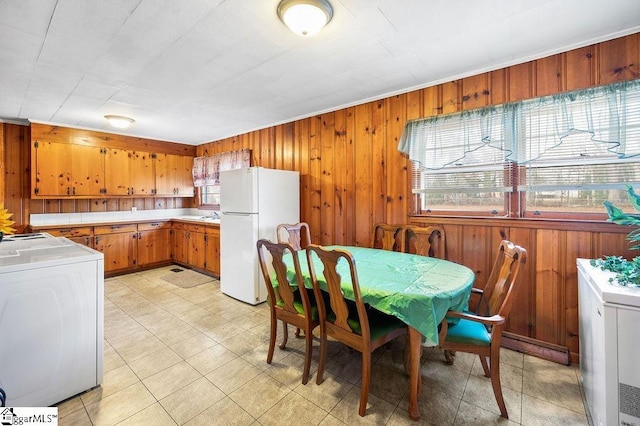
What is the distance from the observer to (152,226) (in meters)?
5.00

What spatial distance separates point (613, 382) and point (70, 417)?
9.62 feet

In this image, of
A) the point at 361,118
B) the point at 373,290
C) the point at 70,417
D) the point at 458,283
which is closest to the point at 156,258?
the point at 70,417

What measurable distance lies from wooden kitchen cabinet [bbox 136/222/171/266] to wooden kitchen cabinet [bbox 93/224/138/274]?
3.7 inches

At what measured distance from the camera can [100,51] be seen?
2.17 m

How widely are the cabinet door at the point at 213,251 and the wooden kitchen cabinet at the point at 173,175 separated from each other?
1640 millimetres

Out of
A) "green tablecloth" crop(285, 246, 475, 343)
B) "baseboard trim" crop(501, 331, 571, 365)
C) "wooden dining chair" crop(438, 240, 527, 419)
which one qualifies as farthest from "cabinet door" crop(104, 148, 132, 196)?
"baseboard trim" crop(501, 331, 571, 365)

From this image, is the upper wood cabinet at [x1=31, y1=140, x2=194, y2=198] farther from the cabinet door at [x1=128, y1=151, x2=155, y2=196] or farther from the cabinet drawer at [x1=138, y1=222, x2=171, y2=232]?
the cabinet drawer at [x1=138, y1=222, x2=171, y2=232]

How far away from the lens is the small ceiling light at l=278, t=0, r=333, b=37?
162 cm

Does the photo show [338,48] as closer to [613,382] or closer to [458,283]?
[458,283]

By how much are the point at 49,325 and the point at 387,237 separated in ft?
9.11

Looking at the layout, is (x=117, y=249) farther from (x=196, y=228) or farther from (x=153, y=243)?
(x=196, y=228)

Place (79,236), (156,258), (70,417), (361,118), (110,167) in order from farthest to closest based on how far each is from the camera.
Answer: (156,258)
(110,167)
(79,236)
(361,118)
(70,417)

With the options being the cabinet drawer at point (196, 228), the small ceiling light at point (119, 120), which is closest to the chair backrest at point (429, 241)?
the cabinet drawer at point (196, 228)

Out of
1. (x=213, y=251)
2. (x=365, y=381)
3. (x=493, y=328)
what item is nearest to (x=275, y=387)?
(x=365, y=381)
